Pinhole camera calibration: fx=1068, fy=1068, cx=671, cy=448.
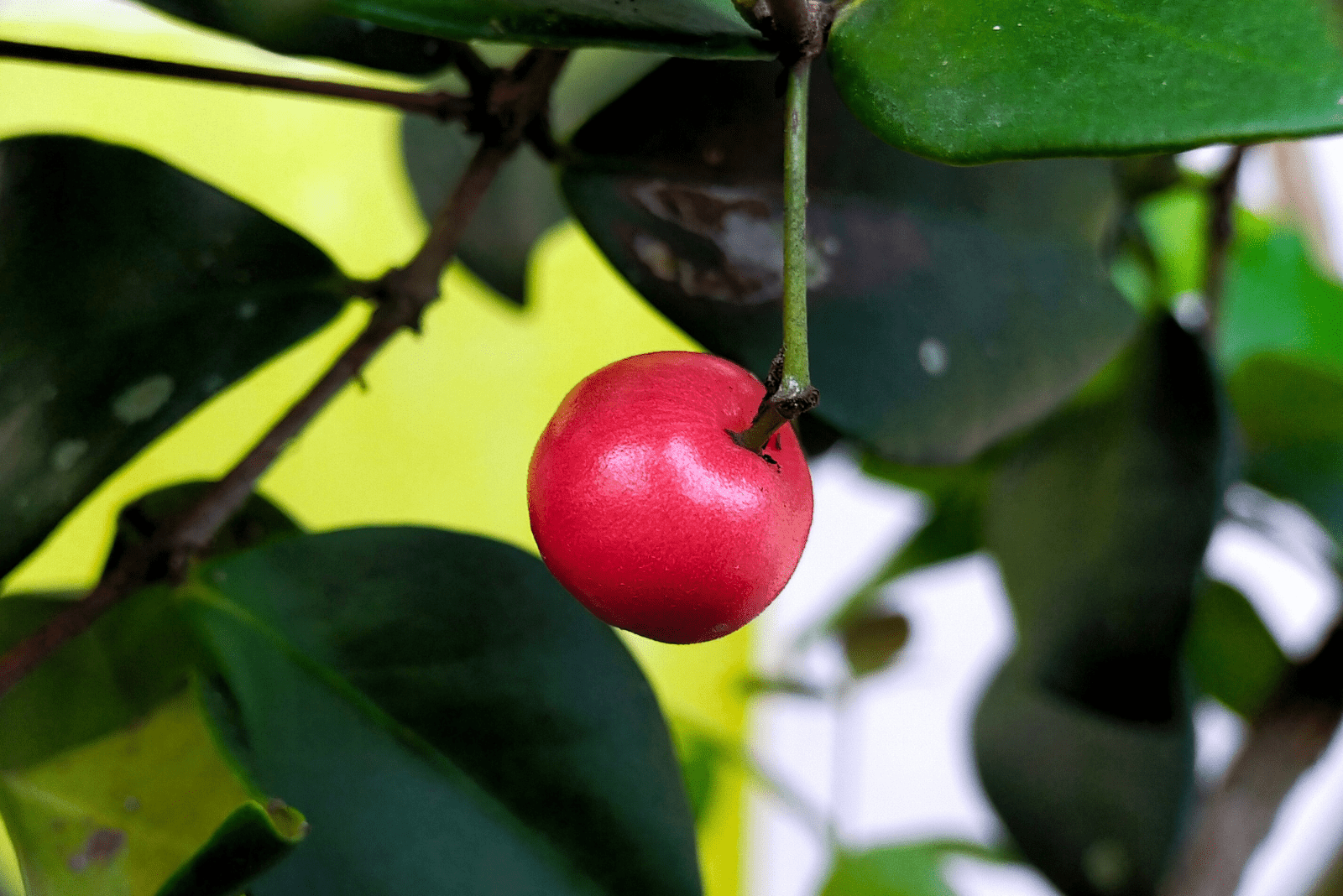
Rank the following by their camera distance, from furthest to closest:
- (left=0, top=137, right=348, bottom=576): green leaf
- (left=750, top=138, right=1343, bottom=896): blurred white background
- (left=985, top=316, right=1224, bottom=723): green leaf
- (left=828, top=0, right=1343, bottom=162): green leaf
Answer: (left=750, top=138, right=1343, bottom=896): blurred white background < (left=985, top=316, right=1224, bottom=723): green leaf < (left=0, top=137, right=348, bottom=576): green leaf < (left=828, top=0, right=1343, bottom=162): green leaf

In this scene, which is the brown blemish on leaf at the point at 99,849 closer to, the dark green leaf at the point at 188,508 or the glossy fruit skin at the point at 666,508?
the dark green leaf at the point at 188,508

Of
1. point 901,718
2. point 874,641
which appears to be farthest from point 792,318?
point 901,718

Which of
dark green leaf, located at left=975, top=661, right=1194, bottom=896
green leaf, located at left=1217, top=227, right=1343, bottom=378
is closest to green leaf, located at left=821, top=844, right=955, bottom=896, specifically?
dark green leaf, located at left=975, top=661, right=1194, bottom=896

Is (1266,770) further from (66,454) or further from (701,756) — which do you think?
(66,454)

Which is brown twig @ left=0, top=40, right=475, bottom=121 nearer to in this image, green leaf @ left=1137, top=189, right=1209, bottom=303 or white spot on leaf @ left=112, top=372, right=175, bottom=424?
white spot on leaf @ left=112, top=372, right=175, bottom=424

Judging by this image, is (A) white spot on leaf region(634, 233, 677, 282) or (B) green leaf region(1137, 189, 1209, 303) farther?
(B) green leaf region(1137, 189, 1209, 303)

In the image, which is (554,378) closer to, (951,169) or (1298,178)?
(1298,178)
